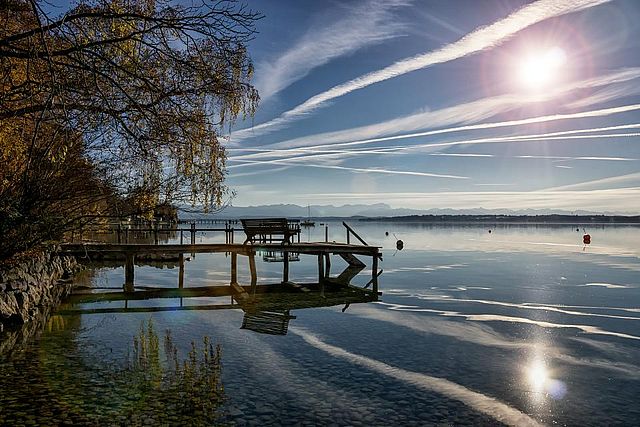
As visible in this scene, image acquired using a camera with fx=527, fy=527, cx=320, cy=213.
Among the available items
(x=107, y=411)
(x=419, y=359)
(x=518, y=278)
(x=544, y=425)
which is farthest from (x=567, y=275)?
(x=107, y=411)

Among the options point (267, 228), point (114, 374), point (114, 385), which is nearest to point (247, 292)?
point (267, 228)

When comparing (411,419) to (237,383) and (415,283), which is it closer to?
(237,383)

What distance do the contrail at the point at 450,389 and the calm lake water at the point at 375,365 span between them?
37 millimetres

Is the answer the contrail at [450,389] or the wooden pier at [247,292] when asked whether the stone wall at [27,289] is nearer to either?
the wooden pier at [247,292]

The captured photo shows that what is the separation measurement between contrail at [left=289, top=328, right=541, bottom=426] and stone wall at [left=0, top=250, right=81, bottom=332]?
371 inches

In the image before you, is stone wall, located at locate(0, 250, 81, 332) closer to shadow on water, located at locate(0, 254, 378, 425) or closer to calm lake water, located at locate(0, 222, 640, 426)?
shadow on water, located at locate(0, 254, 378, 425)

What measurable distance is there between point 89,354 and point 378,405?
711 cm

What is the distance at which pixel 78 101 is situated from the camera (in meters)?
9.45

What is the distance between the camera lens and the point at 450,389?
10.2 m

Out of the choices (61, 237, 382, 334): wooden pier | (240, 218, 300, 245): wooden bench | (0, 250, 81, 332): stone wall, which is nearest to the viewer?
(0, 250, 81, 332): stone wall

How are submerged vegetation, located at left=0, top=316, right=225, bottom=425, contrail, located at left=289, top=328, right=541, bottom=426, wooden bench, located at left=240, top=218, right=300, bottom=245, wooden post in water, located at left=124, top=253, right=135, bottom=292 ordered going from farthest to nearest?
wooden bench, located at left=240, top=218, right=300, bottom=245 < wooden post in water, located at left=124, top=253, right=135, bottom=292 < contrail, located at left=289, top=328, right=541, bottom=426 < submerged vegetation, located at left=0, top=316, right=225, bottom=425

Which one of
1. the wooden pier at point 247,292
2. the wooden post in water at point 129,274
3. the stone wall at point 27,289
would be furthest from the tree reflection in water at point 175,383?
the wooden post in water at point 129,274

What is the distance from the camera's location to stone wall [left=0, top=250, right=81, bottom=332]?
15828mm

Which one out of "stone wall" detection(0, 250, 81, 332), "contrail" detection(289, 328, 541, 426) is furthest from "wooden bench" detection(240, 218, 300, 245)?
"contrail" detection(289, 328, 541, 426)
